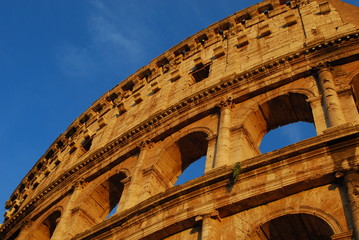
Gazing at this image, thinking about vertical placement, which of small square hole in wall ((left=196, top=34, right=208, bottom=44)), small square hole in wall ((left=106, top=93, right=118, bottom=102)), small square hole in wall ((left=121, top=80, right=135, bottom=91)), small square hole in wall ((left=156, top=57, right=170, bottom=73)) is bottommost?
small square hole in wall ((left=106, top=93, right=118, bottom=102))

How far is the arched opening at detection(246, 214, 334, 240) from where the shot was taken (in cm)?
1242

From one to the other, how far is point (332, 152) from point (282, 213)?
2078mm

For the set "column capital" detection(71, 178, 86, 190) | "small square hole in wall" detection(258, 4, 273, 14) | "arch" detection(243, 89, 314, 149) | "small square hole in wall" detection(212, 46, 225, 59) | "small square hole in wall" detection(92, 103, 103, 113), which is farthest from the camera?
"small square hole in wall" detection(92, 103, 103, 113)

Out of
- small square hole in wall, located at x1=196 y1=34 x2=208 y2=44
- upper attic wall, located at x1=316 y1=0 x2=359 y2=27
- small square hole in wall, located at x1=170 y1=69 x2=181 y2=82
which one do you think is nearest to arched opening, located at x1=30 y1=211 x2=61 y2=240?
small square hole in wall, located at x1=170 y1=69 x2=181 y2=82

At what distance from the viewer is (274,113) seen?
17.8 metres

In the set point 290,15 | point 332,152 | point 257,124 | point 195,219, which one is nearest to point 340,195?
point 332,152

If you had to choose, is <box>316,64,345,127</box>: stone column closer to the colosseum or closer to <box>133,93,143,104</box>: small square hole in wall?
the colosseum

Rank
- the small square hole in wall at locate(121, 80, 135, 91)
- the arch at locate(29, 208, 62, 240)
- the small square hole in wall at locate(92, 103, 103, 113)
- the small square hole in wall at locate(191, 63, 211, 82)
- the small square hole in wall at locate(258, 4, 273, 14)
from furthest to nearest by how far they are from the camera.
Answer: the small square hole in wall at locate(92, 103, 103, 113) < the small square hole in wall at locate(121, 80, 135, 91) < the small square hole in wall at locate(258, 4, 273, 14) < the small square hole in wall at locate(191, 63, 211, 82) < the arch at locate(29, 208, 62, 240)

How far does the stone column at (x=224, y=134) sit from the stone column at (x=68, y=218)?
654 cm

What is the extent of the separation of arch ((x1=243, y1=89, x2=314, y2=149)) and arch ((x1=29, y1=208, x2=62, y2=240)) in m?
9.48

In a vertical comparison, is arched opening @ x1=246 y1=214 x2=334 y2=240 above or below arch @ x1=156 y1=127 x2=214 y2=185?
below

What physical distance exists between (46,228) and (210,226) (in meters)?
11.3

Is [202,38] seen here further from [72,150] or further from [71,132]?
[71,132]

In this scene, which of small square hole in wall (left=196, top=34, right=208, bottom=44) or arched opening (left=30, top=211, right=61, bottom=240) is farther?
small square hole in wall (left=196, top=34, right=208, bottom=44)
